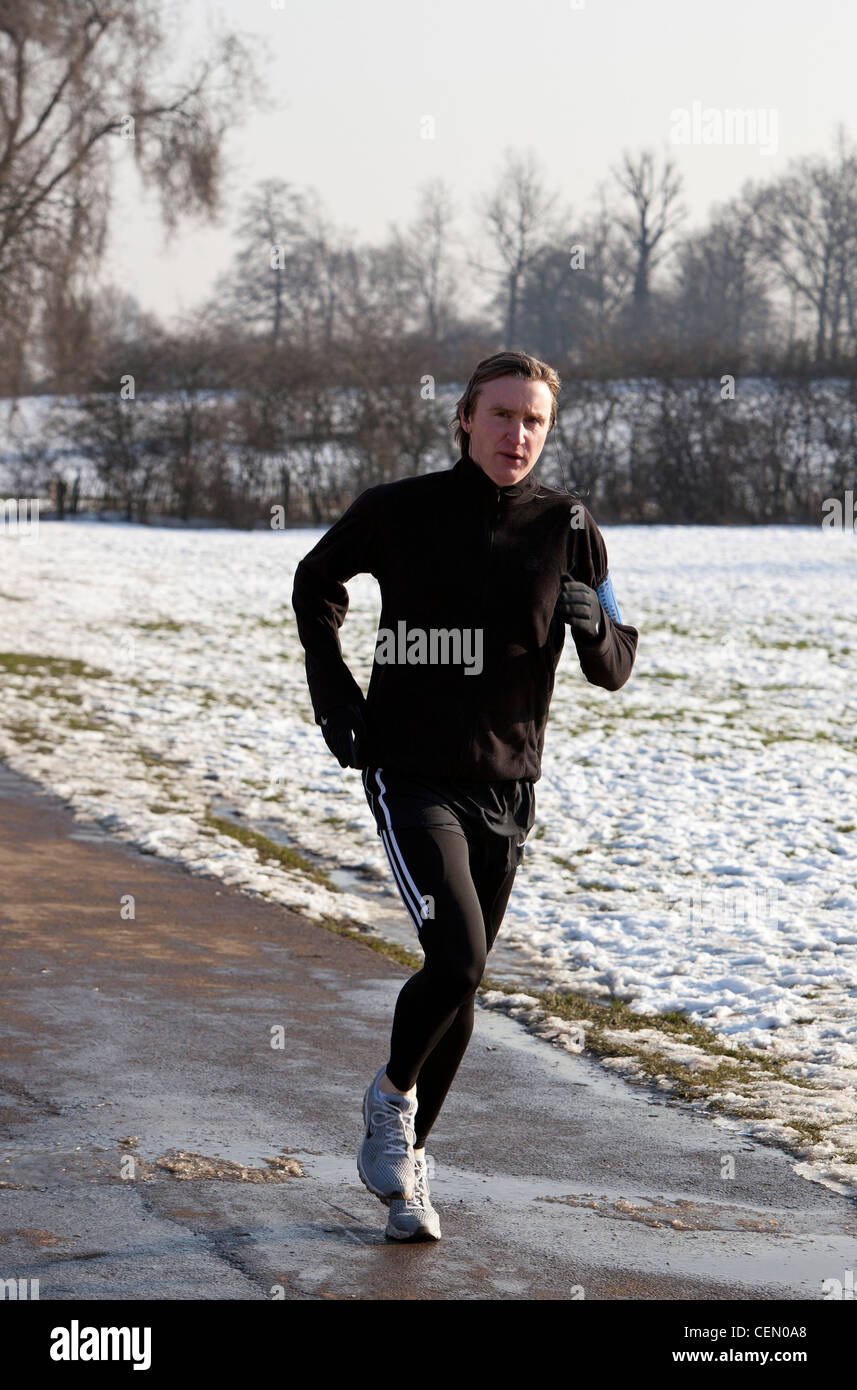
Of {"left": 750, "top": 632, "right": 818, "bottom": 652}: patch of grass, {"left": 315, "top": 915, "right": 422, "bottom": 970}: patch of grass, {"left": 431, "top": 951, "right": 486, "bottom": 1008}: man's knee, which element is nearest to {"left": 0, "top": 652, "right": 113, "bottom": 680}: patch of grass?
{"left": 750, "top": 632, "right": 818, "bottom": 652}: patch of grass

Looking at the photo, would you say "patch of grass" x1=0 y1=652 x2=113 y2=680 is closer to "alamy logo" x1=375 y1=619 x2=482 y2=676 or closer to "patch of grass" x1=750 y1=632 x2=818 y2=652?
"patch of grass" x1=750 y1=632 x2=818 y2=652

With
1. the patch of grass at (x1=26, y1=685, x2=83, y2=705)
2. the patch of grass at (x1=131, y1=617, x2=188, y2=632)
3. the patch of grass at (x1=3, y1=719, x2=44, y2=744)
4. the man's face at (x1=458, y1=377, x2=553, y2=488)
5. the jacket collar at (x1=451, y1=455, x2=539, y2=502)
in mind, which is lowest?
the patch of grass at (x1=3, y1=719, x2=44, y2=744)

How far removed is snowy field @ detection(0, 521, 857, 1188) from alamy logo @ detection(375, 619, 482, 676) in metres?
1.90

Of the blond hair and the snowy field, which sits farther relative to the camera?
the snowy field

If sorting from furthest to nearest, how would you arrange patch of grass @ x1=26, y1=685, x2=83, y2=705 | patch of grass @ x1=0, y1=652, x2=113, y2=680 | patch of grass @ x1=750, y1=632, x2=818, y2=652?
A: 1. patch of grass @ x1=750, y1=632, x2=818, y2=652
2. patch of grass @ x1=0, y1=652, x2=113, y2=680
3. patch of grass @ x1=26, y1=685, x2=83, y2=705

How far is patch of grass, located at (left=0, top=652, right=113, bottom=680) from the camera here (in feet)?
46.3

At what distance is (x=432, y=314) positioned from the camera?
72.1 metres

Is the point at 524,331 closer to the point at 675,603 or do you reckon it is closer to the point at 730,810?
the point at 675,603

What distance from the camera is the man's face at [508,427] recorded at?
3.81 meters

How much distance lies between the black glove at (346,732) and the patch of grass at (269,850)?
4045 millimetres

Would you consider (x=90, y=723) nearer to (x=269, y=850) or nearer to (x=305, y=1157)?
(x=269, y=850)

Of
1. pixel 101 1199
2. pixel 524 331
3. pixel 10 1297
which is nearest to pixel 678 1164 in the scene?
pixel 101 1199
